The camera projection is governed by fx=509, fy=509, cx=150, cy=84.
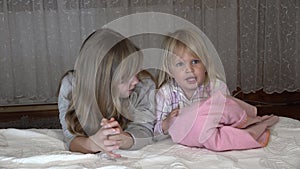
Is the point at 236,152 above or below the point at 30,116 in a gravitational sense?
above

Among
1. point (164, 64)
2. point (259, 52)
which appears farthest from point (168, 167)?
point (259, 52)

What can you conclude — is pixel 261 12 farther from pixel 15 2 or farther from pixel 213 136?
pixel 213 136

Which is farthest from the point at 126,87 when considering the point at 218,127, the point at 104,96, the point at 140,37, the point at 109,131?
the point at 140,37

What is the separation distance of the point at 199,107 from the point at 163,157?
0.57 ft

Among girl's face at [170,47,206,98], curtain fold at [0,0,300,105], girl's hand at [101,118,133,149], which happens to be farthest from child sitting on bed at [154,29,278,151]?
curtain fold at [0,0,300,105]

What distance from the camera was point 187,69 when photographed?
61.2 inches

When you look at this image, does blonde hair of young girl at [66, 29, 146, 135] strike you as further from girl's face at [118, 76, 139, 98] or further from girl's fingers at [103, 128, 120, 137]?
girl's fingers at [103, 128, 120, 137]

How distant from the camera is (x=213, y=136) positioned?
1.35 meters

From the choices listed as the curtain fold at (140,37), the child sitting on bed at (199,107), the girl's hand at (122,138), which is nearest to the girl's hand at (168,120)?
the child sitting on bed at (199,107)

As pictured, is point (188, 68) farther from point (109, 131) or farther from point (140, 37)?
point (140, 37)

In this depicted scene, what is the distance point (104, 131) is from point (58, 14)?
79.0 inches

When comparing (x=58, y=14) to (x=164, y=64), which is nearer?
(x=164, y=64)

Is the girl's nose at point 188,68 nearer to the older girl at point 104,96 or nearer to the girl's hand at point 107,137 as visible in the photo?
the older girl at point 104,96

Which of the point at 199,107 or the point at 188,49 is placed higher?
the point at 188,49
